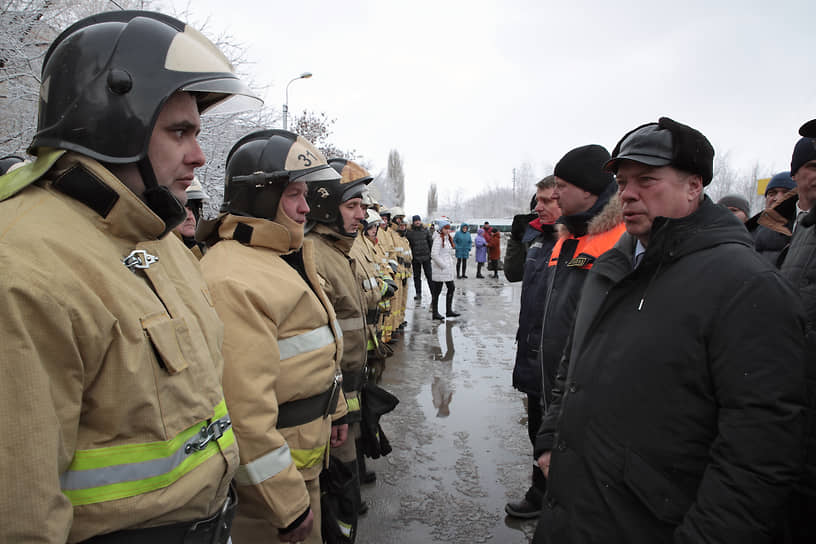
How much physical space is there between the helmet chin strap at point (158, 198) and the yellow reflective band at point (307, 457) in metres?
1.28

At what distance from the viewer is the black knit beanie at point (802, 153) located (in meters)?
2.17

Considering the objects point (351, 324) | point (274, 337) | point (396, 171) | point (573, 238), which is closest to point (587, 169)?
point (573, 238)

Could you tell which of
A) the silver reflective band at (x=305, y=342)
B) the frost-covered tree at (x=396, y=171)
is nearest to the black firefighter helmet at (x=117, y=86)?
the silver reflective band at (x=305, y=342)

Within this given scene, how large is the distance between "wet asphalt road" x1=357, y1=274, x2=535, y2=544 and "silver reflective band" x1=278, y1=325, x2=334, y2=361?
1948 millimetres

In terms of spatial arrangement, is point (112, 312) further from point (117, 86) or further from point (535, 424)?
point (535, 424)

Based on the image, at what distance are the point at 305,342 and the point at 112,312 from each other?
1137 millimetres

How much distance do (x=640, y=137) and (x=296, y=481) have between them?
2.01 metres

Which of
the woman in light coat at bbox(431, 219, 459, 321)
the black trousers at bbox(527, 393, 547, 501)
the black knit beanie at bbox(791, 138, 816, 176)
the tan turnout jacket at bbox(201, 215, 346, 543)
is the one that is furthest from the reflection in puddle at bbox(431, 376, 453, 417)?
the woman in light coat at bbox(431, 219, 459, 321)

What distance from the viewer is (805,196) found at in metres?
2.20

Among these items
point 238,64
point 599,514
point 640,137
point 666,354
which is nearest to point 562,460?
point 599,514

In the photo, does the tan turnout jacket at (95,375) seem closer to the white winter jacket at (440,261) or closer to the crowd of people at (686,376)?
the crowd of people at (686,376)

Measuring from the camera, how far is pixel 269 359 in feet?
6.36

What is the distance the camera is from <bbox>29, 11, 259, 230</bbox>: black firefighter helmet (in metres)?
1.23

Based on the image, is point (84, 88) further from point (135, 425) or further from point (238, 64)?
point (238, 64)
